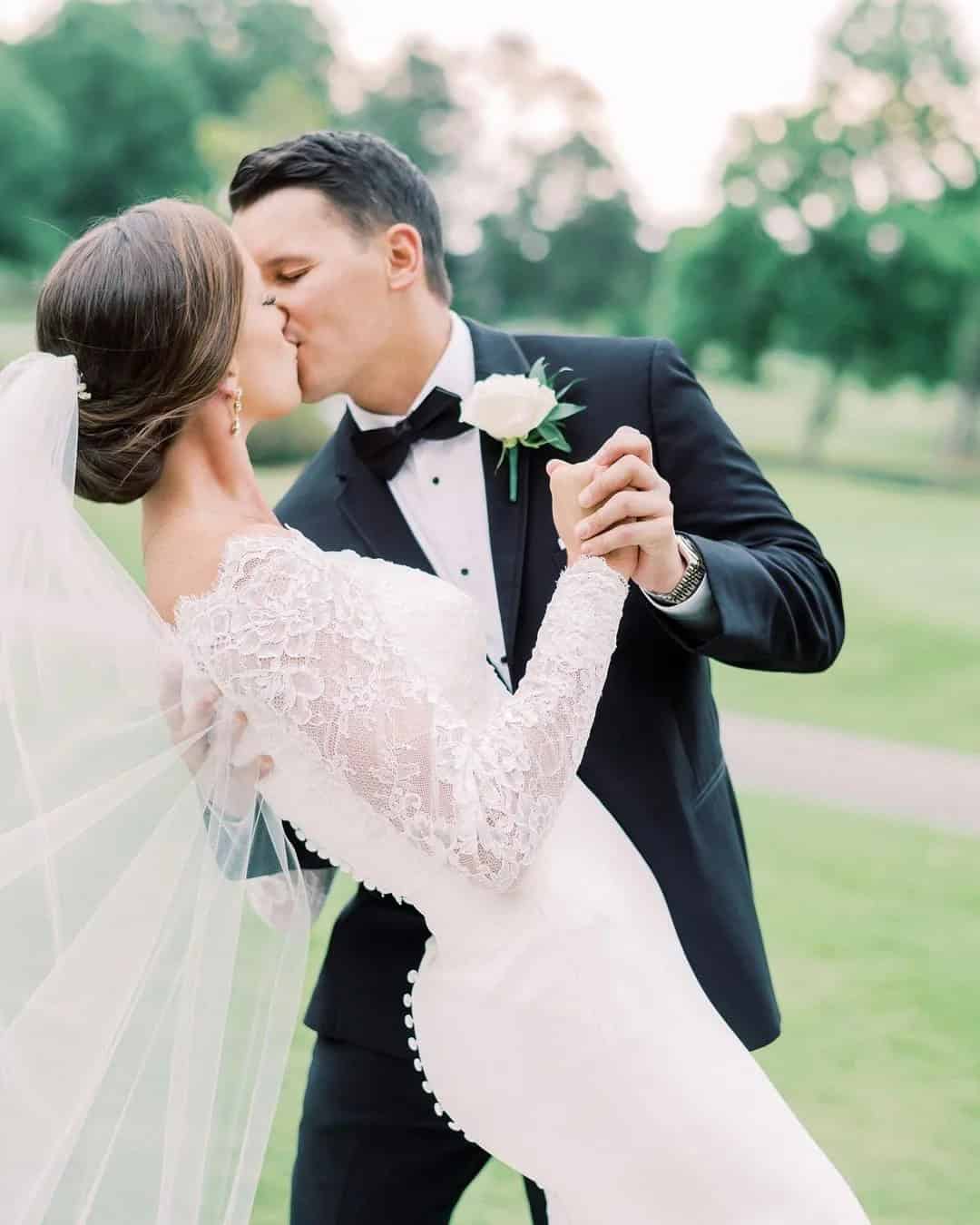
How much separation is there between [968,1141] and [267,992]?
9.28 feet

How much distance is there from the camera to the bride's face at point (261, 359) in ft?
6.54

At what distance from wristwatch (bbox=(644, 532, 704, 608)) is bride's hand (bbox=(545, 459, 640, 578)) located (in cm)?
10

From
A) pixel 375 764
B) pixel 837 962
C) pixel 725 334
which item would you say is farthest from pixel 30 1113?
pixel 725 334

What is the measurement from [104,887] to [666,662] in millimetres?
873

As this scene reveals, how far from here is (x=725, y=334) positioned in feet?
69.8

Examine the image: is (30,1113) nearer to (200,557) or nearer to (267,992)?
(267,992)

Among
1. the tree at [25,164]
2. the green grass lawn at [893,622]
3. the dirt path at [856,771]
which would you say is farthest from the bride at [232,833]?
the tree at [25,164]

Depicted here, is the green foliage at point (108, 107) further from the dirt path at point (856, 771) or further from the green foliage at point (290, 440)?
the dirt path at point (856, 771)

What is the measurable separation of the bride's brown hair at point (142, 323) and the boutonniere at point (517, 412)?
45 centimetres

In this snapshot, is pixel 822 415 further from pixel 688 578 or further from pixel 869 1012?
pixel 688 578

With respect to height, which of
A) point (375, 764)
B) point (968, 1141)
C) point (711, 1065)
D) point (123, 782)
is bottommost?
point (968, 1141)

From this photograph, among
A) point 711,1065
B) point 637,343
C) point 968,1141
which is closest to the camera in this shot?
point 711,1065

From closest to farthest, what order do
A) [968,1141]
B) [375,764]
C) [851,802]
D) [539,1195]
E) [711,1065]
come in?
[375,764]
[711,1065]
[539,1195]
[968,1141]
[851,802]

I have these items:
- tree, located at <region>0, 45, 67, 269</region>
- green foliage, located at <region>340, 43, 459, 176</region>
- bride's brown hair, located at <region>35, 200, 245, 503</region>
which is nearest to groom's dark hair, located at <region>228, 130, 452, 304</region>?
bride's brown hair, located at <region>35, 200, 245, 503</region>
